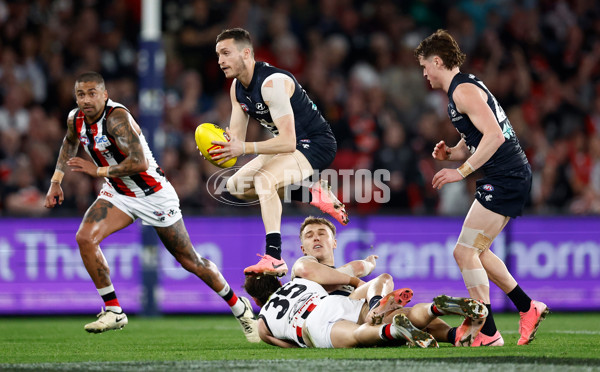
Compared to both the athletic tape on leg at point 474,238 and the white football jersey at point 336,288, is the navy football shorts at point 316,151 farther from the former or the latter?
the athletic tape on leg at point 474,238

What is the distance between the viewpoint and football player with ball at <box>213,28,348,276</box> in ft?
26.2

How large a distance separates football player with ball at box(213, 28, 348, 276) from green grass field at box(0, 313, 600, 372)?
1130 millimetres

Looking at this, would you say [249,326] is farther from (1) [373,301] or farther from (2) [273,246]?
(1) [373,301]

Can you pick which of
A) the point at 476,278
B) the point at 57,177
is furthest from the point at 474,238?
the point at 57,177

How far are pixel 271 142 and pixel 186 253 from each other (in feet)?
5.73

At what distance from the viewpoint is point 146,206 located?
9031 millimetres

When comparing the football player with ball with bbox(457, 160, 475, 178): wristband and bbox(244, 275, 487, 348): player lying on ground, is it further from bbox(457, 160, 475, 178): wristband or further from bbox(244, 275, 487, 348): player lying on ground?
bbox(457, 160, 475, 178): wristband

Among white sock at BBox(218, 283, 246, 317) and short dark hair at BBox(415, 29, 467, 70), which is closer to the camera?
short dark hair at BBox(415, 29, 467, 70)

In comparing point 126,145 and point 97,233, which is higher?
point 126,145

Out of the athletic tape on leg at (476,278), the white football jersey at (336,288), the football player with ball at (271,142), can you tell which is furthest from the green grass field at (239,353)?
the football player with ball at (271,142)

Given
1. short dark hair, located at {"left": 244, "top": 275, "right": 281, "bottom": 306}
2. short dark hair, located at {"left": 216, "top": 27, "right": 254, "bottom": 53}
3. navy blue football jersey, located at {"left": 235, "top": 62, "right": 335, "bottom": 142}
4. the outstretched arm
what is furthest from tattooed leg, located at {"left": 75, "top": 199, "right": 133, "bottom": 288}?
the outstretched arm

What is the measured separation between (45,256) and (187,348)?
5312 millimetres

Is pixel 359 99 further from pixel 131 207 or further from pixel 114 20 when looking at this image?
pixel 131 207

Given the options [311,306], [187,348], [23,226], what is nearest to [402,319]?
[311,306]
